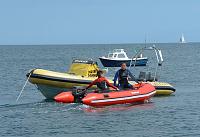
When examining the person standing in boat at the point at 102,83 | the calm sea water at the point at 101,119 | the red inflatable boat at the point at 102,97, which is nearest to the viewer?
the calm sea water at the point at 101,119

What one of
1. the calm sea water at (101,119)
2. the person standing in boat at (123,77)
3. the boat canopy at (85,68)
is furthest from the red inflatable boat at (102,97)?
the boat canopy at (85,68)

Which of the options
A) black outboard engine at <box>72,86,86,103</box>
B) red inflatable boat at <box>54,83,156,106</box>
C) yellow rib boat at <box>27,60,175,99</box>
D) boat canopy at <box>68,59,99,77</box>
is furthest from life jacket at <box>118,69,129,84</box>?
boat canopy at <box>68,59,99,77</box>

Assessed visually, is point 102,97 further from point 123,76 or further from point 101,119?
point 101,119

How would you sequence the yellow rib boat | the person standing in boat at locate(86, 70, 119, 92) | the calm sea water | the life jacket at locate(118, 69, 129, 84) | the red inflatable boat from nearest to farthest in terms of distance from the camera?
1. the calm sea water
2. the red inflatable boat
3. the person standing in boat at locate(86, 70, 119, 92)
4. the life jacket at locate(118, 69, 129, 84)
5. the yellow rib boat

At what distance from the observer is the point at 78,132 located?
17469mm

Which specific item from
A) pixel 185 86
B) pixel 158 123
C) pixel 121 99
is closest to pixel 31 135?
pixel 158 123

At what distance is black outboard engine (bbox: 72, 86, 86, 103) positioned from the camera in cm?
2211

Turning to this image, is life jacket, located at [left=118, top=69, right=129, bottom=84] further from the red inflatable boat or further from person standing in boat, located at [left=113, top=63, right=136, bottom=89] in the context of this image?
the red inflatable boat

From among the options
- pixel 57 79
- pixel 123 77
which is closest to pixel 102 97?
pixel 123 77

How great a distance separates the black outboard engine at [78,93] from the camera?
2211 centimetres

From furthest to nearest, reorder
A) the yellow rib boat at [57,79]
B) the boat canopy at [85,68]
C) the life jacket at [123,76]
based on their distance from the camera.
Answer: the boat canopy at [85,68]
the yellow rib boat at [57,79]
the life jacket at [123,76]

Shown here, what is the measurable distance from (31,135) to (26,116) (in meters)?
3.20

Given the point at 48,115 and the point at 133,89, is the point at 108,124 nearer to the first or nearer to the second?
the point at 48,115

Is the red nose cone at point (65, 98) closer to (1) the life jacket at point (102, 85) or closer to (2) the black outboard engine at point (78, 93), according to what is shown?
(2) the black outboard engine at point (78, 93)
